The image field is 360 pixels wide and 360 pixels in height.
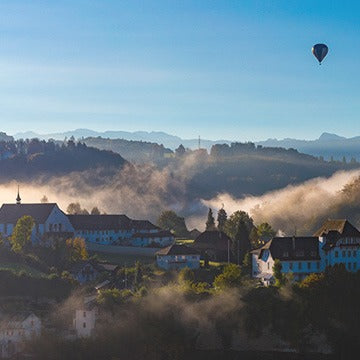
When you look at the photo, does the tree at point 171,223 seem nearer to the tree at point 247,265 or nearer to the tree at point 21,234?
the tree at point 21,234

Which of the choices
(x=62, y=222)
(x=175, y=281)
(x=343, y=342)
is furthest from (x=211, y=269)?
(x=62, y=222)

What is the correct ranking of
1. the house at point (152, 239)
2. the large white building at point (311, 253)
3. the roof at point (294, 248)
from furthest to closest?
1. the house at point (152, 239)
2. the roof at point (294, 248)
3. the large white building at point (311, 253)

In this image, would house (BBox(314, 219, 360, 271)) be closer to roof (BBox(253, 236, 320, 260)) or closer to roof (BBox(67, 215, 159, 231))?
roof (BBox(253, 236, 320, 260))

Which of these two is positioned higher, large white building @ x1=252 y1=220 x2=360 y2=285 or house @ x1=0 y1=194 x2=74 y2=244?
house @ x1=0 y1=194 x2=74 y2=244

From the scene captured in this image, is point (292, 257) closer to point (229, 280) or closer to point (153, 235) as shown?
point (229, 280)

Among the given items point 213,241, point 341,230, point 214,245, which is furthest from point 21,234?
point 341,230

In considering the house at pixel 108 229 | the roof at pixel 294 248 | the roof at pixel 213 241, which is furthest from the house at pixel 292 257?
the house at pixel 108 229

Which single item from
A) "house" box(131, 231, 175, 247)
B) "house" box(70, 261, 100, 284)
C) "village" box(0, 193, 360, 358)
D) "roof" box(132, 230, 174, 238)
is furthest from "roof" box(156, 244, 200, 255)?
"roof" box(132, 230, 174, 238)
